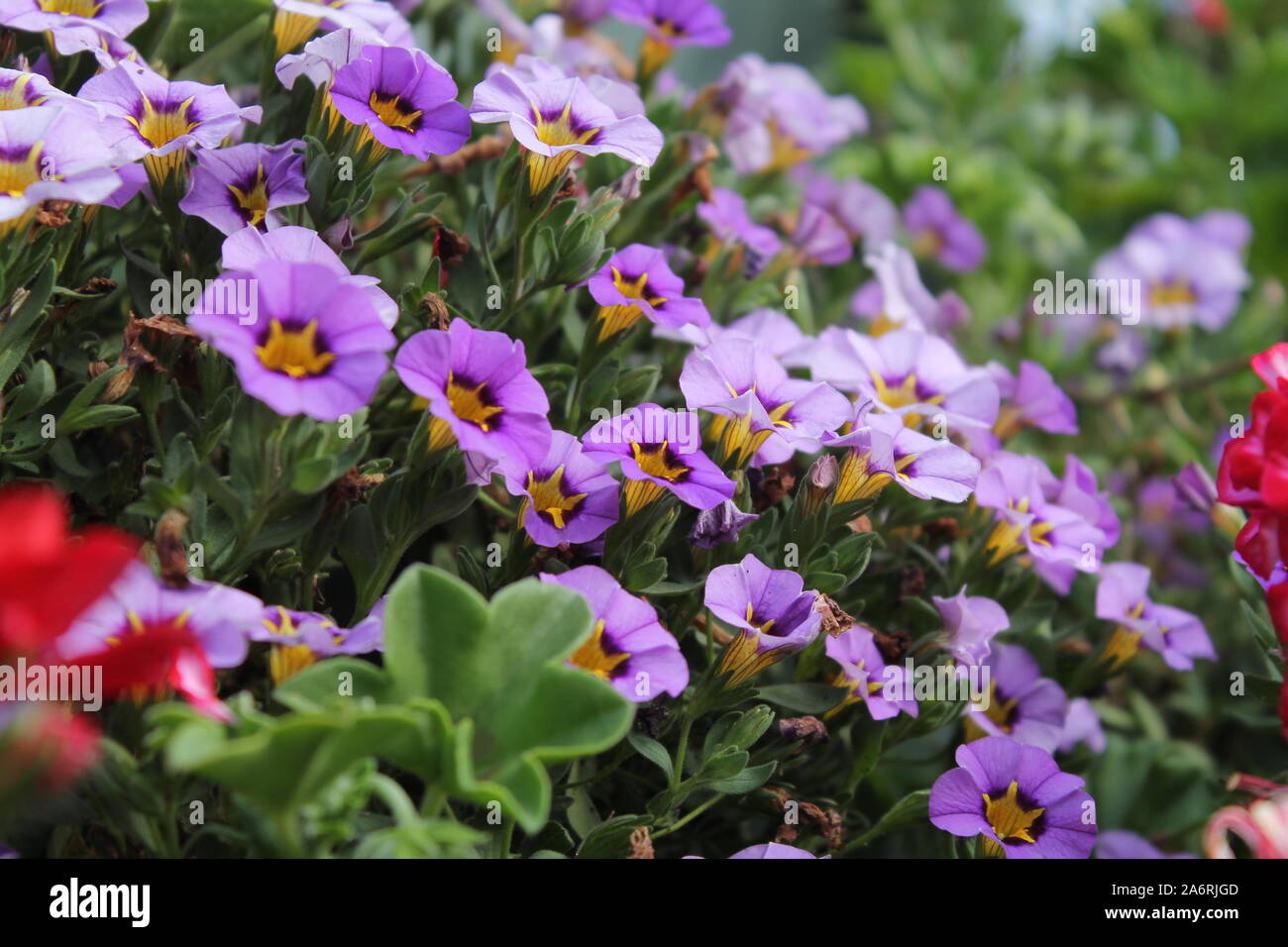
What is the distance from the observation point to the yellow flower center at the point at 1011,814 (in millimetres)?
769

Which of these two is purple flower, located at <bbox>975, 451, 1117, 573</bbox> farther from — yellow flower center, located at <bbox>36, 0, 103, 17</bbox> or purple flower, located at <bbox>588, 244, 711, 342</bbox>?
yellow flower center, located at <bbox>36, 0, 103, 17</bbox>

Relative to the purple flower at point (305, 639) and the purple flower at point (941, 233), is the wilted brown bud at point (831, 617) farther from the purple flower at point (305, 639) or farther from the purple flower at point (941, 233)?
the purple flower at point (941, 233)

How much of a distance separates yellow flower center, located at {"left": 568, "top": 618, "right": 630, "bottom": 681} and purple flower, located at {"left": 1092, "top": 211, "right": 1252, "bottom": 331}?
1109 millimetres

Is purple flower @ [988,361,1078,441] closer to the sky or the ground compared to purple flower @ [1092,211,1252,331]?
closer to the ground

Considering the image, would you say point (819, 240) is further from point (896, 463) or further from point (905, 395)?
point (896, 463)

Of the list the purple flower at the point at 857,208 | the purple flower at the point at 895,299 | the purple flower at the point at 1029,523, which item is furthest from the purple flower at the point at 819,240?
the purple flower at the point at 1029,523

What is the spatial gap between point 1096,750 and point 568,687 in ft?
2.01

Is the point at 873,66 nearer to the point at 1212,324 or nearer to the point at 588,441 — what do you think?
the point at 1212,324

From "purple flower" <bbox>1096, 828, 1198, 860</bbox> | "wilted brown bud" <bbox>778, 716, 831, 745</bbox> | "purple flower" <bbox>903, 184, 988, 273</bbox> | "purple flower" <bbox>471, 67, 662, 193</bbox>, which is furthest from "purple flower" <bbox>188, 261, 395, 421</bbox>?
"purple flower" <bbox>903, 184, 988, 273</bbox>

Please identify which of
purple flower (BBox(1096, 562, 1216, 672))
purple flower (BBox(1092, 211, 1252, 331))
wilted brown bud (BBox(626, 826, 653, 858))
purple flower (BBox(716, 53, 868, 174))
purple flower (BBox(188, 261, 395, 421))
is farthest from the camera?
purple flower (BBox(1092, 211, 1252, 331))

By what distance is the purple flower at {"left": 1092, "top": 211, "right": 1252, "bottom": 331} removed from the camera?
154 centimetres

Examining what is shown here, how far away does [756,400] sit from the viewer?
2.48 feet

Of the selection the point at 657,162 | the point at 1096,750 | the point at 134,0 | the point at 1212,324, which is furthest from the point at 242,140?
the point at 1212,324
